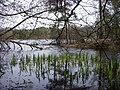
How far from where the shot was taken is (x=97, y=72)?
35.0 feet

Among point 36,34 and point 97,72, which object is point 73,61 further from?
point 36,34

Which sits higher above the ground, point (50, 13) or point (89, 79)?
point (50, 13)

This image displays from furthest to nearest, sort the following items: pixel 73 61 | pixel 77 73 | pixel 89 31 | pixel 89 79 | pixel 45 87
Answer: pixel 73 61
pixel 77 73
pixel 89 79
pixel 45 87
pixel 89 31

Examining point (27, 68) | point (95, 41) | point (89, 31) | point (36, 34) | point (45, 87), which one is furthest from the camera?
point (27, 68)

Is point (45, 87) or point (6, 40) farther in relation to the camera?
point (45, 87)

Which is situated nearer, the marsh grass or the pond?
the pond

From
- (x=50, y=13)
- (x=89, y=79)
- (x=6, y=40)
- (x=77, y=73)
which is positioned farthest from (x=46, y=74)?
(x=50, y=13)

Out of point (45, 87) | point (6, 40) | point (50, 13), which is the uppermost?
point (50, 13)

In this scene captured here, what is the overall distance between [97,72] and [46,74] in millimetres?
2438

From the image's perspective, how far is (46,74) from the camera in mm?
10797

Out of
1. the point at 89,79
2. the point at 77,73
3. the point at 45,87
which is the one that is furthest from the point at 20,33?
the point at 77,73

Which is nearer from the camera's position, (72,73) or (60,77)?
(60,77)

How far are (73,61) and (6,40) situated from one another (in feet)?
32.2

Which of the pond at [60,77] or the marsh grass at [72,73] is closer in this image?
the pond at [60,77]
